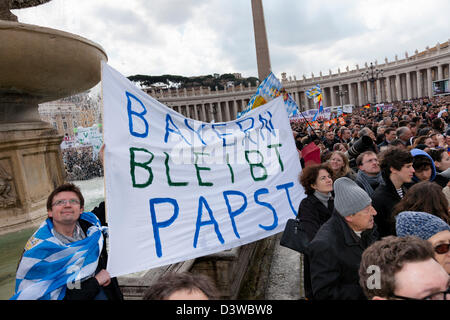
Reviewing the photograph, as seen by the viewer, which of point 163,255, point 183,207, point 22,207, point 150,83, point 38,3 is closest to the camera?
point 163,255

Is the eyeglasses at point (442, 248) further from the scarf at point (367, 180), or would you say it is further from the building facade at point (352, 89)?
the building facade at point (352, 89)

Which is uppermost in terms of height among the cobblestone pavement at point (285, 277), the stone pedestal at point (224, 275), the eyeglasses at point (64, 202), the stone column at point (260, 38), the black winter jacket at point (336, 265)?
the stone column at point (260, 38)

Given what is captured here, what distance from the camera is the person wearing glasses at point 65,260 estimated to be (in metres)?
1.69

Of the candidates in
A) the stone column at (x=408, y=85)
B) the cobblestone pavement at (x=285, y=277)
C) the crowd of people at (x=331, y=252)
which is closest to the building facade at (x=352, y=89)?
the stone column at (x=408, y=85)

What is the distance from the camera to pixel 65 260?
1.77 metres

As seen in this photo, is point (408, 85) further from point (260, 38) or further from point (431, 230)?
point (431, 230)

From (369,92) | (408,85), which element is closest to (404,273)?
(408,85)

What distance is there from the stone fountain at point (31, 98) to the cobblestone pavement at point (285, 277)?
3.28 meters

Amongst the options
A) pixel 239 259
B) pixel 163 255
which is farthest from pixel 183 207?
pixel 239 259

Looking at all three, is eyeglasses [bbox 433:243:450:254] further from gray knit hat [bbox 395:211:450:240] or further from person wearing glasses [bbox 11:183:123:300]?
person wearing glasses [bbox 11:183:123:300]

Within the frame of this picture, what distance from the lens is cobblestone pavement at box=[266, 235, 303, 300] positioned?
3.16 m
